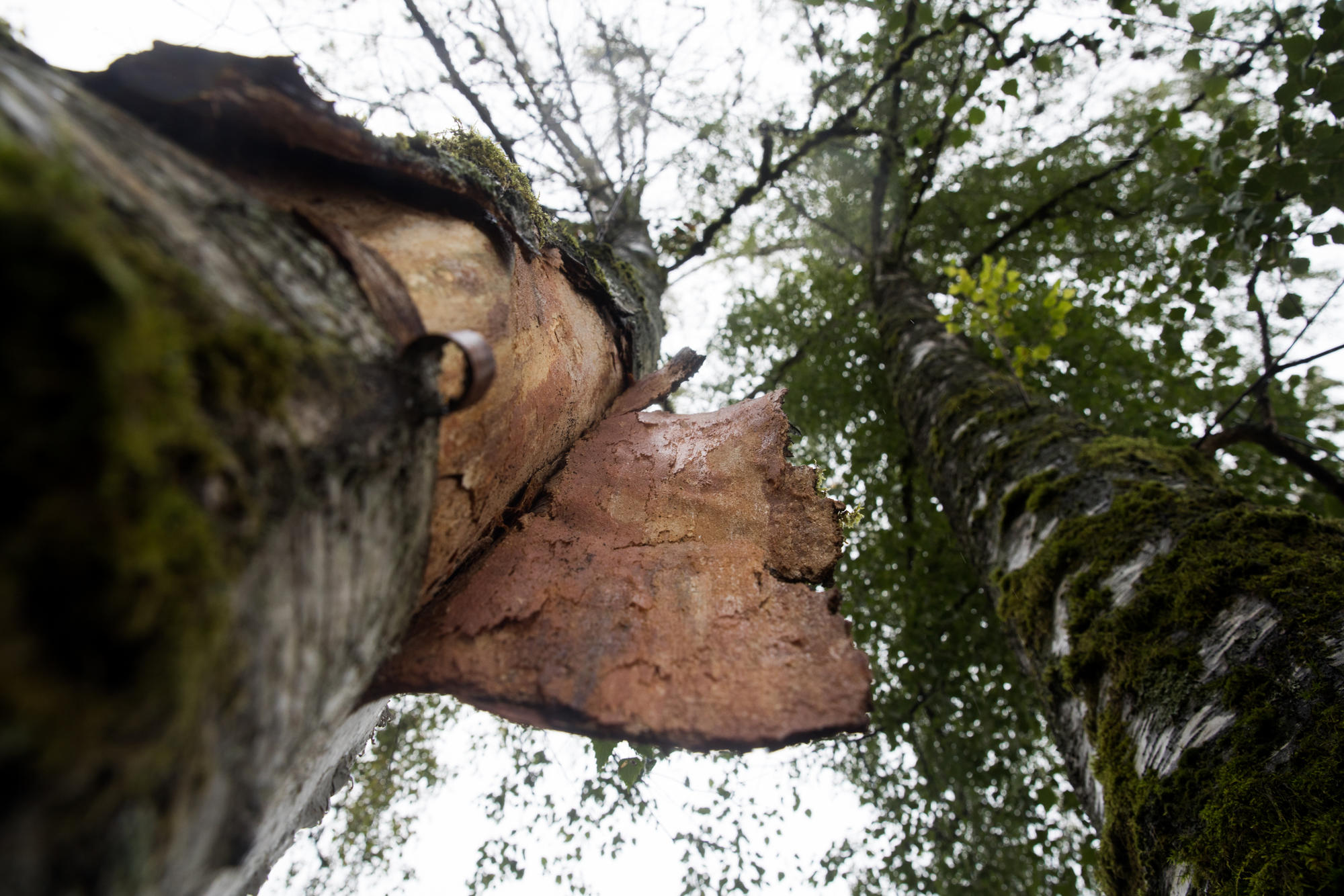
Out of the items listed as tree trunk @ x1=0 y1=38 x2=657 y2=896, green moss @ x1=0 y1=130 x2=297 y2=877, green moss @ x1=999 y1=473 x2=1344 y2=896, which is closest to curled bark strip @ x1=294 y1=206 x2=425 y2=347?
tree trunk @ x1=0 y1=38 x2=657 y2=896

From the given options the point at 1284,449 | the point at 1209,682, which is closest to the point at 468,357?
the point at 1209,682

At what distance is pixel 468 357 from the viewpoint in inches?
31.2

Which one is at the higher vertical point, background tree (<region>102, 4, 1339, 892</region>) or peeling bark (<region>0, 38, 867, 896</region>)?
background tree (<region>102, 4, 1339, 892</region>)

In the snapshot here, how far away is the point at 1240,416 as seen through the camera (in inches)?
129

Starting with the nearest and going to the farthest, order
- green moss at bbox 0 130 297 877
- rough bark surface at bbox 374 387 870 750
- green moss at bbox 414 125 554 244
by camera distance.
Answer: green moss at bbox 0 130 297 877 → rough bark surface at bbox 374 387 870 750 → green moss at bbox 414 125 554 244

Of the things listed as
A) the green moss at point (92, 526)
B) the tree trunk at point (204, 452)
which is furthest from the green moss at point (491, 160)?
the green moss at point (92, 526)

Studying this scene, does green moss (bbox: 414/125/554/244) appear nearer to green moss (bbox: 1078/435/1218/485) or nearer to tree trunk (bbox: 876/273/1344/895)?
tree trunk (bbox: 876/273/1344/895)

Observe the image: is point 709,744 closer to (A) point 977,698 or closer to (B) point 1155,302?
(B) point 1155,302

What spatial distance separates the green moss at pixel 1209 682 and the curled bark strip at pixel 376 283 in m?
1.51

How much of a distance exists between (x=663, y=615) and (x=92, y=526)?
87 centimetres

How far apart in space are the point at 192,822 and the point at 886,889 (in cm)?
569

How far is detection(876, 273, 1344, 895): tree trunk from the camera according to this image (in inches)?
42.0

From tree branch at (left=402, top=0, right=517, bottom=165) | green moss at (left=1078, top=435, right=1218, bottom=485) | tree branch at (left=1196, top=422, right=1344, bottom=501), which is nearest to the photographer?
green moss at (left=1078, top=435, right=1218, bottom=485)

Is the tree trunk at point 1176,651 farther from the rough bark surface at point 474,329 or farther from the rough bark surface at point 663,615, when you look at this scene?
the rough bark surface at point 474,329
